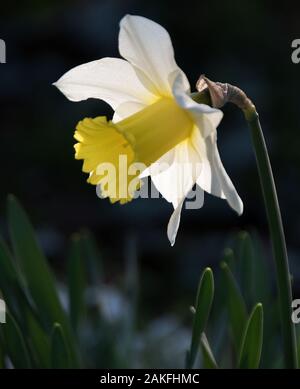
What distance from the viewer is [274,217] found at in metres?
1.03

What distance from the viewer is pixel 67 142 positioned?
3539 millimetres

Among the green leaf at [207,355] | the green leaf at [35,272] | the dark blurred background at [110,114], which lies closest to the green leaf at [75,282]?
the green leaf at [35,272]

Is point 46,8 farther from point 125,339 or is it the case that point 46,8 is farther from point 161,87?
point 161,87

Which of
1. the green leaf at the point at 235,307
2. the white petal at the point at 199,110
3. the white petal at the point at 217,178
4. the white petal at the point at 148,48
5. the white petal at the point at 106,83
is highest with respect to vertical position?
the white petal at the point at 148,48

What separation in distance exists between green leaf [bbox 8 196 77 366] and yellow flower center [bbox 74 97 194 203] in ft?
1.19

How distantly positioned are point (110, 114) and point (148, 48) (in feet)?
8.05

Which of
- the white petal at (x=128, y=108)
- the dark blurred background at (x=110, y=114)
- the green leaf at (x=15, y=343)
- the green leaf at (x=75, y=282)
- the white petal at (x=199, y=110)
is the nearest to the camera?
the white petal at (x=199, y=110)

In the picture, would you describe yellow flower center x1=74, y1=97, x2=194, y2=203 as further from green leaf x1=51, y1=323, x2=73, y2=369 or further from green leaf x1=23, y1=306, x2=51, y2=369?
green leaf x1=23, y1=306, x2=51, y2=369

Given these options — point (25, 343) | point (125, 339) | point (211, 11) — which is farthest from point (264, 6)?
point (25, 343)

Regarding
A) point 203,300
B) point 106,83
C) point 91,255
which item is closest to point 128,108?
point 106,83

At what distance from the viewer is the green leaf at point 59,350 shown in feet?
3.78

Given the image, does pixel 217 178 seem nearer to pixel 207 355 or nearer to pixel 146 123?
pixel 146 123

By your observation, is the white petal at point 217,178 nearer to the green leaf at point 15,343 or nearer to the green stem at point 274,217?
the green stem at point 274,217

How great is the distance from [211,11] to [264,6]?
0.80 ft
